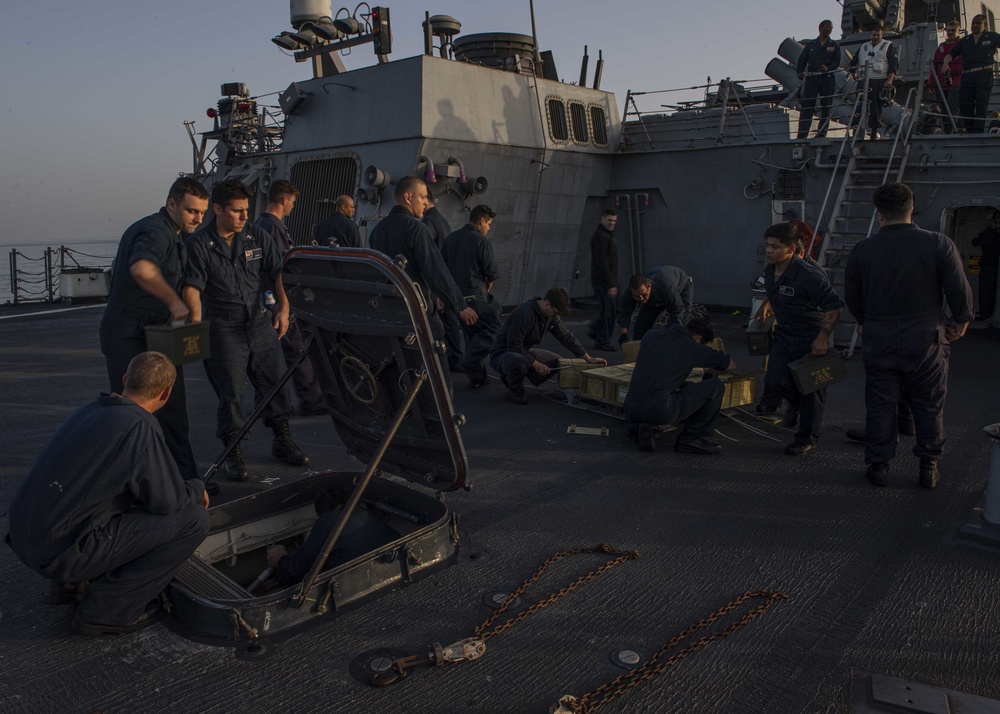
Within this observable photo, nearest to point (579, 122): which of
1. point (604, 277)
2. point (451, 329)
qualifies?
point (604, 277)

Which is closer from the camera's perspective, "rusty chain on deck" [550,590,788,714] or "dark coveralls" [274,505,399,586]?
"rusty chain on deck" [550,590,788,714]

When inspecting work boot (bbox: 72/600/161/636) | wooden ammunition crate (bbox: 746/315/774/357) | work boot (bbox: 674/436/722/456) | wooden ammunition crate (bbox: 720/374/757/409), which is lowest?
work boot (bbox: 72/600/161/636)

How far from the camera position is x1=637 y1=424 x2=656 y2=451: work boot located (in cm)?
606

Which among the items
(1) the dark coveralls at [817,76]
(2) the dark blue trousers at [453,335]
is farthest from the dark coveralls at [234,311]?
(1) the dark coveralls at [817,76]

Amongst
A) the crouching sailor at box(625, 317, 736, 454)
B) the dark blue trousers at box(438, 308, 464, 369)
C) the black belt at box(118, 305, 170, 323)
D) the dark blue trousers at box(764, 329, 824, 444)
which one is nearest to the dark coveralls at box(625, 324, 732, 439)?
the crouching sailor at box(625, 317, 736, 454)

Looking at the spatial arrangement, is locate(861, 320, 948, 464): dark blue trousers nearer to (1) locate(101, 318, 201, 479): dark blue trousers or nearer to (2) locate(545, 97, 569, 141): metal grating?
(1) locate(101, 318, 201, 479): dark blue trousers

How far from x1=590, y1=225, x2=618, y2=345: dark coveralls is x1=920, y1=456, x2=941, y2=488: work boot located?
573 cm

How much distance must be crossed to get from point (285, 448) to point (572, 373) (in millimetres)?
2919

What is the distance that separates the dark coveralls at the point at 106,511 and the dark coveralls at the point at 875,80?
11.1 m

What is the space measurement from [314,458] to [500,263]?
7.90m

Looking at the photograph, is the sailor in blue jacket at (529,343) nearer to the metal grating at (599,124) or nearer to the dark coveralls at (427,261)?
the dark coveralls at (427,261)

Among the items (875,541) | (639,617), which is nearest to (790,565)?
(875,541)

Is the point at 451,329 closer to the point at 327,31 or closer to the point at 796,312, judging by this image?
the point at 796,312

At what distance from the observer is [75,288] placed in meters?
17.2
